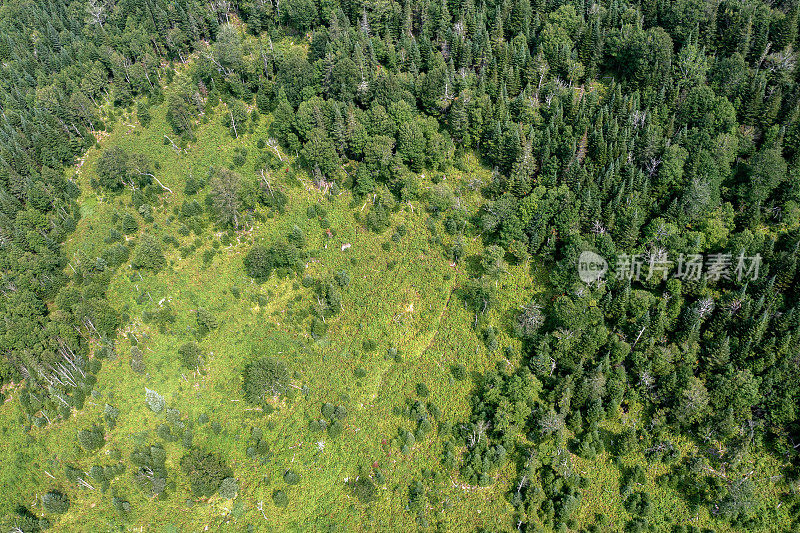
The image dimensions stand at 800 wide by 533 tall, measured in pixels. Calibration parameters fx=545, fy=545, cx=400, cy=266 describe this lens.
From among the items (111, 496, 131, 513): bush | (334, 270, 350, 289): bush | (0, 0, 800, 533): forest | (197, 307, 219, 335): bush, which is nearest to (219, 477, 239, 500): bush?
(0, 0, 800, 533): forest

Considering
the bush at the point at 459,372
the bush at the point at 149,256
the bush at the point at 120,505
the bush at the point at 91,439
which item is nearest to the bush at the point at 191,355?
the bush at the point at 91,439

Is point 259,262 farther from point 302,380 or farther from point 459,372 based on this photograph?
point 459,372

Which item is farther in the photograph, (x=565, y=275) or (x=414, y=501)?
(x=565, y=275)

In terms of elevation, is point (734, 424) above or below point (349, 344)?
below

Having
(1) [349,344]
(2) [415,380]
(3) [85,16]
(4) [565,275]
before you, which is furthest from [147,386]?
(3) [85,16]

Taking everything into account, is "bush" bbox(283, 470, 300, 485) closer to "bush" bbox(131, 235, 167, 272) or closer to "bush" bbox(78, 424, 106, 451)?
"bush" bbox(78, 424, 106, 451)

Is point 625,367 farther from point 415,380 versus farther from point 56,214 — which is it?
point 56,214

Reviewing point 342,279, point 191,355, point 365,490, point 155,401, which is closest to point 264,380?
point 191,355
